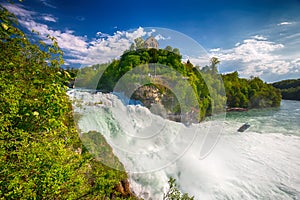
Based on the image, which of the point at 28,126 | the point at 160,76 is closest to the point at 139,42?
the point at 160,76

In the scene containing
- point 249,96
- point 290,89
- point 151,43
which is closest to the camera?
point 151,43

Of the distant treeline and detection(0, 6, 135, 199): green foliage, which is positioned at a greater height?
detection(0, 6, 135, 199): green foliage

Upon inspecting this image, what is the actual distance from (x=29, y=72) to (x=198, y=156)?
20.9 feet

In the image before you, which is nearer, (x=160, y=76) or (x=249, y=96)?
(x=160, y=76)

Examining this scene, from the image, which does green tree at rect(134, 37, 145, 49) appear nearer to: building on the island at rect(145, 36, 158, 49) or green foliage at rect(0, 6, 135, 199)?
building on the island at rect(145, 36, 158, 49)

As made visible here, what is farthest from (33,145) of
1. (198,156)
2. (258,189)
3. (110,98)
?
(258,189)

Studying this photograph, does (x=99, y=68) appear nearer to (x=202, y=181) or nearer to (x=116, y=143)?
(x=116, y=143)

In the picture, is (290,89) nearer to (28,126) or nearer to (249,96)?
(249,96)

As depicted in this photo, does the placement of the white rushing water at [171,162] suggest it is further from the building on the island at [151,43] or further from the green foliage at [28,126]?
the building on the island at [151,43]

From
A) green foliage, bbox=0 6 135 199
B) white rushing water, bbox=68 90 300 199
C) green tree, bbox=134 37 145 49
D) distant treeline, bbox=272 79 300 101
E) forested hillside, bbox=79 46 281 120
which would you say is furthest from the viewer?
distant treeline, bbox=272 79 300 101

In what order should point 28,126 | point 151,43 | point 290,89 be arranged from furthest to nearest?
point 290,89, point 151,43, point 28,126

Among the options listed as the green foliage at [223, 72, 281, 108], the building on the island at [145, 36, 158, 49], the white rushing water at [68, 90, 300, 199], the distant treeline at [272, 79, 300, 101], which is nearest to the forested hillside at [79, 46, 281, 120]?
the building on the island at [145, 36, 158, 49]

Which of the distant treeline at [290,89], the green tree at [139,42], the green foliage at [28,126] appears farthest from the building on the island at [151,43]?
the distant treeline at [290,89]

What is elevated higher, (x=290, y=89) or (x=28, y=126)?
(x=28, y=126)
